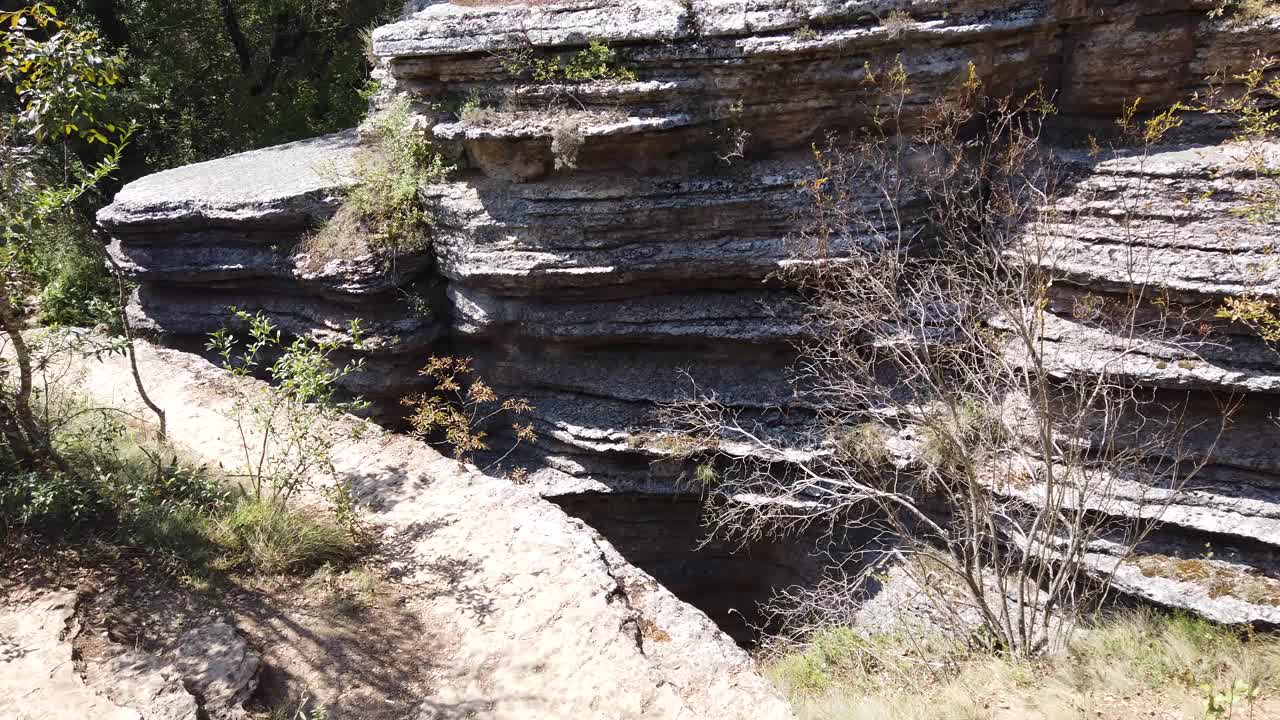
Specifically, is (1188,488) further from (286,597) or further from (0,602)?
(0,602)

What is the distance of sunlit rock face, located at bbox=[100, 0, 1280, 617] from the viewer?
23.1ft

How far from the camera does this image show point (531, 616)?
574 centimetres

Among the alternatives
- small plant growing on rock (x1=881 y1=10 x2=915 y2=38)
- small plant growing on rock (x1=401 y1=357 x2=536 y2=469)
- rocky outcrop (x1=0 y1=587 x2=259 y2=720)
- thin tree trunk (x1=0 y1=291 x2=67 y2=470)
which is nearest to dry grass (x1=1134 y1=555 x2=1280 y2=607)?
small plant growing on rock (x1=881 y1=10 x2=915 y2=38)

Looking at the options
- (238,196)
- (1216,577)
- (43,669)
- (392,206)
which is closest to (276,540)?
(43,669)

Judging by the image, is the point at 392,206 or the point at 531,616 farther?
the point at 392,206

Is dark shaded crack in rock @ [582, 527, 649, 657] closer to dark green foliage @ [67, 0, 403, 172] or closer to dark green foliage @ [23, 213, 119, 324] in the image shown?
dark green foliage @ [23, 213, 119, 324]

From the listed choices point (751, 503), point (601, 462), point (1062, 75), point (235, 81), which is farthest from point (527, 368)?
point (235, 81)

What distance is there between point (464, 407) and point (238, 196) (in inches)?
150

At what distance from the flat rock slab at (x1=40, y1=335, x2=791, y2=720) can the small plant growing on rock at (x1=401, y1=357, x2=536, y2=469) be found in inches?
50.4

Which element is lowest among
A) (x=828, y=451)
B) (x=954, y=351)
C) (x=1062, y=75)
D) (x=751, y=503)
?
(x=751, y=503)

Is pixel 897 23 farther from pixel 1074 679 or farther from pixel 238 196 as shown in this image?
pixel 238 196

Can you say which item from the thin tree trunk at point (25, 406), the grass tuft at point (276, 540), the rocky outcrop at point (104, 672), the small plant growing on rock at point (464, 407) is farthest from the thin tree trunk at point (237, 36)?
the rocky outcrop at point (104, 672)

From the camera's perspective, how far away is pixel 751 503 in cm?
856

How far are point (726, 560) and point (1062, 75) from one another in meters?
6.61
